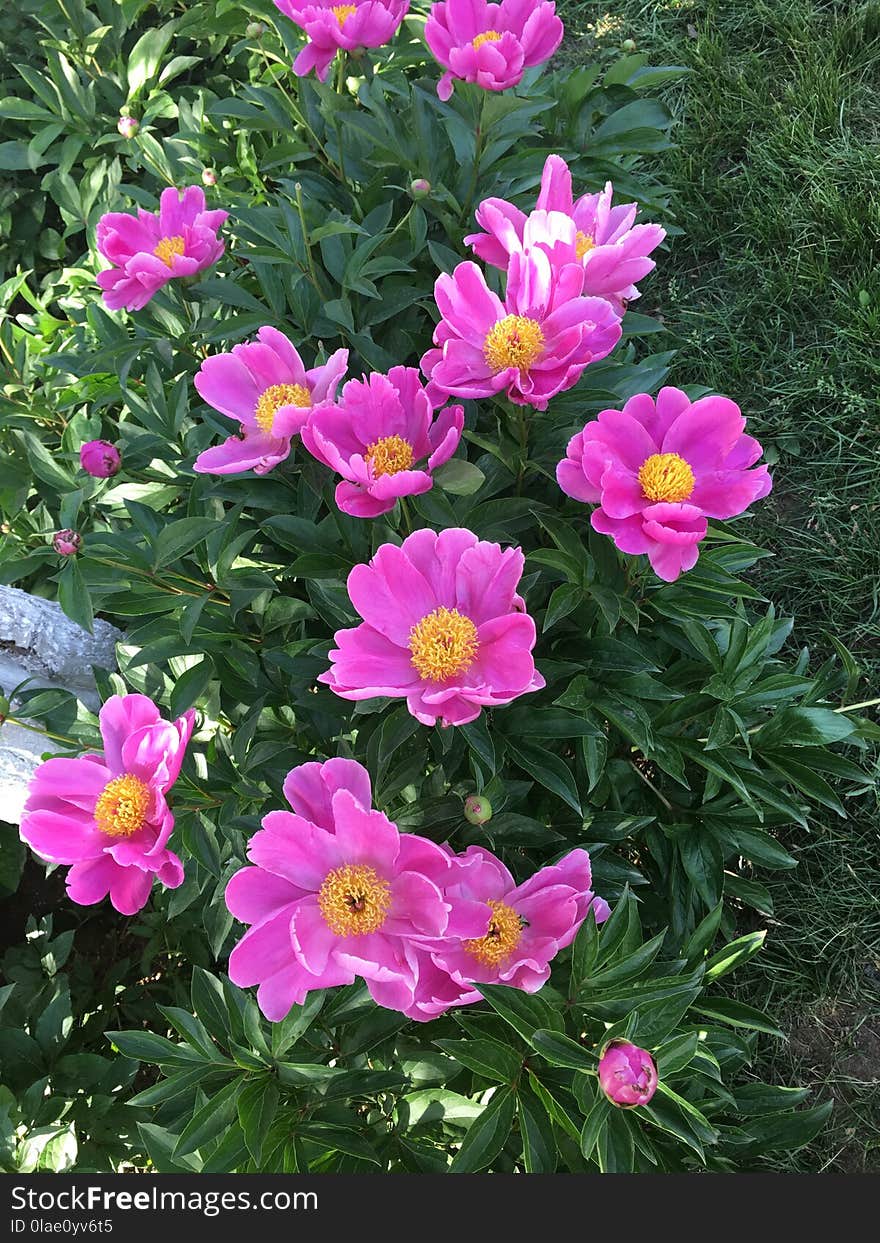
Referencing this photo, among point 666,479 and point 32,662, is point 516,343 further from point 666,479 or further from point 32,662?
point 32,662

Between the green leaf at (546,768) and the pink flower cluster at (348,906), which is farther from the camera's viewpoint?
the green leaf at (546,768)

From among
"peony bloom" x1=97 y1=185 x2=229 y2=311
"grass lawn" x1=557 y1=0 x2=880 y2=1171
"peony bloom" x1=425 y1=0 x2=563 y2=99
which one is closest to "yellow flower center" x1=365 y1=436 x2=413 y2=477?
"peony bloom" x1=97 y1=185 x2=229 y2=311

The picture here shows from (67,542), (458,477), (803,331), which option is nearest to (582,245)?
(458,477)

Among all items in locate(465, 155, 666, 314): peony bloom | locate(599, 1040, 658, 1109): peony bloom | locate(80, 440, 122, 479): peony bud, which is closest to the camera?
locate(599, 1040, 658, 1109): peony bloom

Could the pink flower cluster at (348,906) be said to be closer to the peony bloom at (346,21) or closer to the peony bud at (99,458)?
the peony bud at (99,458)

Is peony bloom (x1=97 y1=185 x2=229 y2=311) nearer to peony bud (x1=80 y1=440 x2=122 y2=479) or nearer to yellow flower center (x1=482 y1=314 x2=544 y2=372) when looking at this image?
peony bud (x1=80 y1=440 x2=122 y2=479)

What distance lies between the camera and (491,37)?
1489 mm

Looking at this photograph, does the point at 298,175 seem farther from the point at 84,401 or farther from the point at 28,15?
the point at 28,15

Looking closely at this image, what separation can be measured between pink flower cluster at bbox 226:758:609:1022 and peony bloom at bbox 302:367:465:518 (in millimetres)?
306

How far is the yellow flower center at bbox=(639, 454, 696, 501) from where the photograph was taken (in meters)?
1.11

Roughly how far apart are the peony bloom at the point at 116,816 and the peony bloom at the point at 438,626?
25 cm

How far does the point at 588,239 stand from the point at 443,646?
606mm

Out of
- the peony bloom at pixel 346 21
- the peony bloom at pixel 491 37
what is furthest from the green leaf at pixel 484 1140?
the peony bloom at pixel 346 21

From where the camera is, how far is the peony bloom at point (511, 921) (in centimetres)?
112
